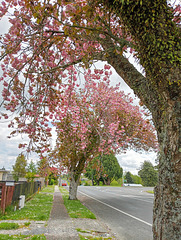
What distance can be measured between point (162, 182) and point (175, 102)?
951mm

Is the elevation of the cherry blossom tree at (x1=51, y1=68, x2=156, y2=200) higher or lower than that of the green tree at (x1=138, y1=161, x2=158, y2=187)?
higher

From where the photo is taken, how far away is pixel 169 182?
6.76 ft

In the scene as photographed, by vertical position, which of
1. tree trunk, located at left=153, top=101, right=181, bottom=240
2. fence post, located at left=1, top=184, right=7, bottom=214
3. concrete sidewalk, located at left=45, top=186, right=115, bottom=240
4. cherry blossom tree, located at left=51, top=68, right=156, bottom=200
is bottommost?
concrete sidewalk, located at left=45, top=186, right=115, bottom=240

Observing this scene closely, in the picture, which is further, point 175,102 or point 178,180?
point 175,102

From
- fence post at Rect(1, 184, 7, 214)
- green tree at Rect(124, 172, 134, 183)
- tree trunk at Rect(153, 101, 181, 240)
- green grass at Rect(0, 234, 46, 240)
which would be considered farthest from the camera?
green tree at Rect(124, 172, 134, 183)

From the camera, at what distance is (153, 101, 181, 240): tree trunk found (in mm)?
1965

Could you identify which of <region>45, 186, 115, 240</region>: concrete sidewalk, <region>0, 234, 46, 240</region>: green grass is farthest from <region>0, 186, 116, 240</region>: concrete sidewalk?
<region>0, 234, 46, 240</region>: green grass

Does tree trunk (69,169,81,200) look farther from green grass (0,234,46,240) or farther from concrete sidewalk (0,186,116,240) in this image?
green grass (0,234,46,240)

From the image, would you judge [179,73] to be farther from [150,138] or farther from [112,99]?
[150,138]

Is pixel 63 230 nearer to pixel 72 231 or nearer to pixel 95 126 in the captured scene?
pixel 72 231

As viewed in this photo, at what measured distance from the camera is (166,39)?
7.07 feet

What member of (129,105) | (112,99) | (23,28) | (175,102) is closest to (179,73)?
(175,102)

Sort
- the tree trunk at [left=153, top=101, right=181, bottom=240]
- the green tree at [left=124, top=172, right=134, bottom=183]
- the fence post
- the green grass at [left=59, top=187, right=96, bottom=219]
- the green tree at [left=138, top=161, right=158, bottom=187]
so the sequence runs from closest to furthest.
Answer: the tree trunk at [left=153, top=101, right=181, bottom=240] < the fence post < the green grass at [left=59, top=187, right=96, bottom=219] < the green tree at [left=138, top=161, right=158, bottom=187] < the green tree at [left=124, top=172, right=134, bottom=183]

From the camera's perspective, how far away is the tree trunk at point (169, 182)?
197cm
